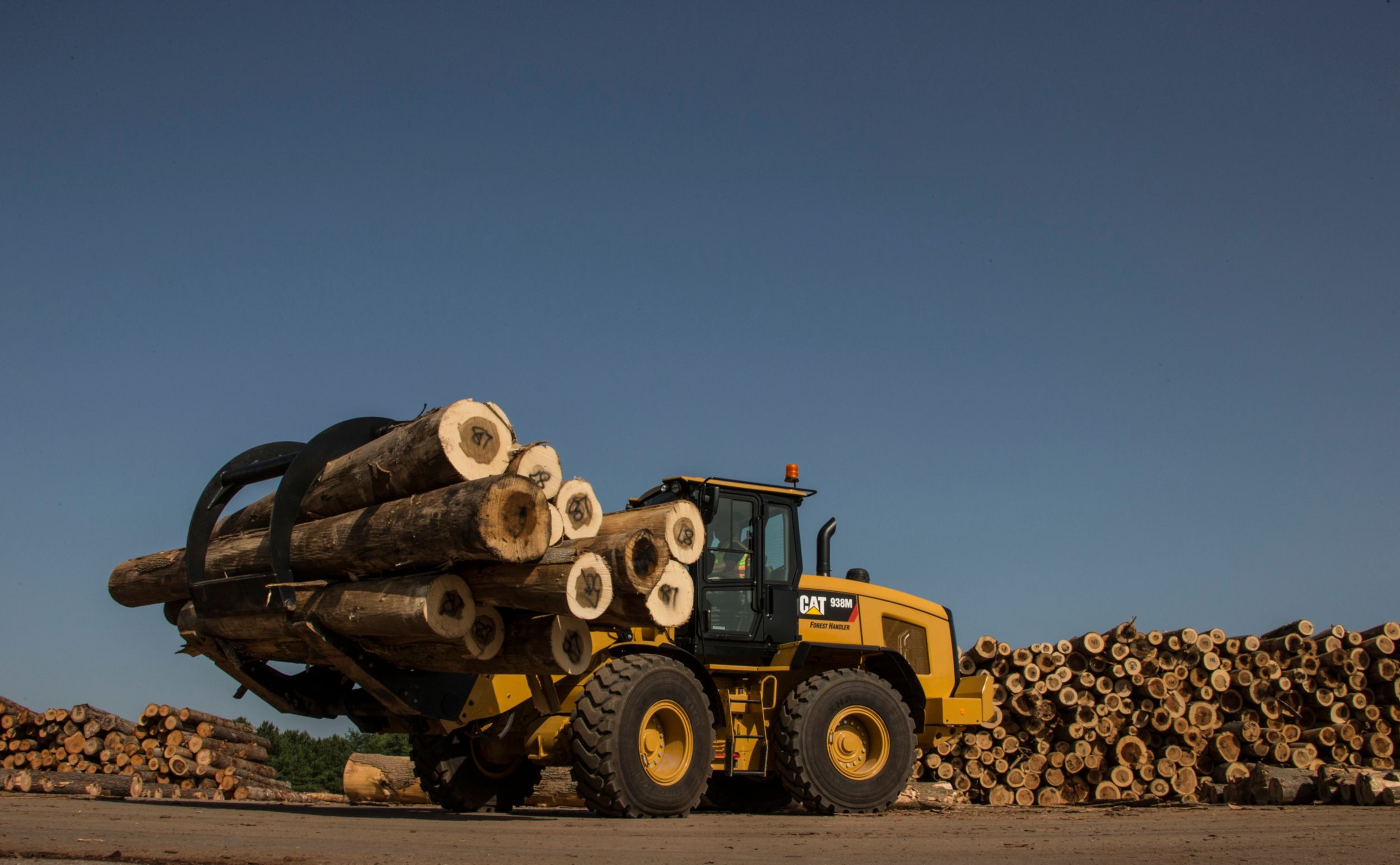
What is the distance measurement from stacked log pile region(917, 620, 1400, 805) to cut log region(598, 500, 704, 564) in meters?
8.28

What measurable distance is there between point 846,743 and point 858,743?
14 centimetres

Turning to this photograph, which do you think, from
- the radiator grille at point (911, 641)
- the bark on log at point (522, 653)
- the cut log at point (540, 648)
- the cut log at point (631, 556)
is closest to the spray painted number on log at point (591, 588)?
A: the cut log at point (631, 556)

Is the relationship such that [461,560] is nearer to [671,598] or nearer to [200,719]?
[671,598]

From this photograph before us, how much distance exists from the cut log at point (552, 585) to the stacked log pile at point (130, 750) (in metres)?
8.64

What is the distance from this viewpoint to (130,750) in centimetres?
1405

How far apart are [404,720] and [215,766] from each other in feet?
25.9

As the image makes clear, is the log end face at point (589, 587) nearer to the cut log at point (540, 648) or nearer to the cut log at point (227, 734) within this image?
the cut log at point (540, 648)

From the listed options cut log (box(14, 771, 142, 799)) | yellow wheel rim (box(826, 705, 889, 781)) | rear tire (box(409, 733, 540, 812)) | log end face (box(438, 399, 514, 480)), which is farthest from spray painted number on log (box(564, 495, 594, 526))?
cut log (box(14, 771, 142, 799))

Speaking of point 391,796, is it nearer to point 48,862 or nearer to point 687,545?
point 687,545

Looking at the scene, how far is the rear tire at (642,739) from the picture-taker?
771cm

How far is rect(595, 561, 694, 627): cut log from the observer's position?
731cm

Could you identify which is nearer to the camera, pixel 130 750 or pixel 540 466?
pixel 540 466

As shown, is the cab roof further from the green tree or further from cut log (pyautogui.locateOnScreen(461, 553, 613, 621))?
the green tree

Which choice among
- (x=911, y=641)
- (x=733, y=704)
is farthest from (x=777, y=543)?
(x=911, y=641)
